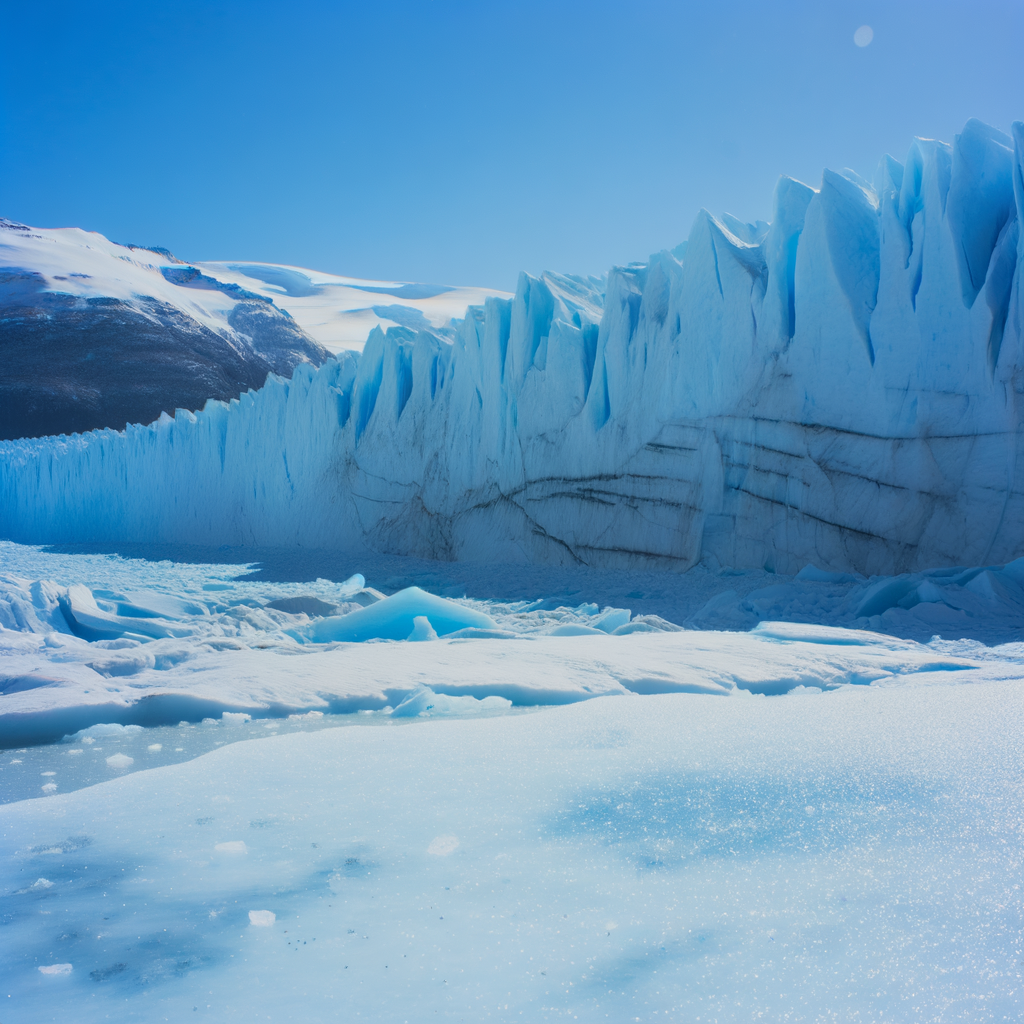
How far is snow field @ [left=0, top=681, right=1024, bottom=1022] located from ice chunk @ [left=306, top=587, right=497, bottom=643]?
233cm

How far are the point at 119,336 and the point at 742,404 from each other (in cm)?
2878

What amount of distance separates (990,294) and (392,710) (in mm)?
5201

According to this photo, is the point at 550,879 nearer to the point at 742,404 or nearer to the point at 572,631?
the point at 572,631

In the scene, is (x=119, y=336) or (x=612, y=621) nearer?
(x=612, y=621)

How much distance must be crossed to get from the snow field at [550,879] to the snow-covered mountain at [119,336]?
65.0 ft

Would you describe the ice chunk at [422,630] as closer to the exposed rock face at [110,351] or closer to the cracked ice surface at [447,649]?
the cracked ice surface at [447,649]

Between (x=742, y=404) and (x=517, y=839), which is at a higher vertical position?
(x=742, y=404)

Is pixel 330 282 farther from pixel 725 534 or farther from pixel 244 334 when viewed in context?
pixel 725 534

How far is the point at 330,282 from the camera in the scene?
185ft

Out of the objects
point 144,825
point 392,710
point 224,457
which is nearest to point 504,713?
point 392,710

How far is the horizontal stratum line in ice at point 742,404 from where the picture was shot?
5.52 metres

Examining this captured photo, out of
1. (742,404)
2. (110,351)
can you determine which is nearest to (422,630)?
(742,404)

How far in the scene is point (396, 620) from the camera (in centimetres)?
455

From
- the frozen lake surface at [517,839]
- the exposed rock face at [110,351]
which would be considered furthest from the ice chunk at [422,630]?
the exposed rock face at [110,351]
